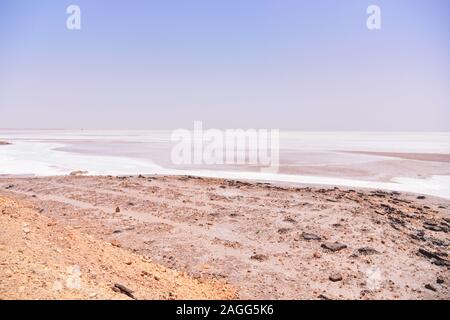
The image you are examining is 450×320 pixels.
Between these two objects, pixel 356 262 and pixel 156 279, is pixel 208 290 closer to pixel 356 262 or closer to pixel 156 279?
pixel 156 279

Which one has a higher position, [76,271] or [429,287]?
[76,271]

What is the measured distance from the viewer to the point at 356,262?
291 inches

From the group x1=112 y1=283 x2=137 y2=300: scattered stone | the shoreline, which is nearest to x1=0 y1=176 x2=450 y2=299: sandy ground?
x1=112 y1=283 x2=137 y2=300: scattered stone

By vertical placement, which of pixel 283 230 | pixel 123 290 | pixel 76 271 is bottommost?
pixel 283 230

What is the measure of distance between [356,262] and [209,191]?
22.5ft

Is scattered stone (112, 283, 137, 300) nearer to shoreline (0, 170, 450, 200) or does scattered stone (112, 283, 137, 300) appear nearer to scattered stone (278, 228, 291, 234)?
scattered stone (278, 228, 291, 234)

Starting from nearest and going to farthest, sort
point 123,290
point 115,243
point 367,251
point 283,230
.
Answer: point 123,290 < point 367,251 < point 115,243 < point 283,230

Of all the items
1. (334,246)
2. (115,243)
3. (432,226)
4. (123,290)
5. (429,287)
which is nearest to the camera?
(123,290)

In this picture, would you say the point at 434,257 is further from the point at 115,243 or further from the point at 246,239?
the point at 115,243

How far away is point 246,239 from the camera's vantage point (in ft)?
28.4

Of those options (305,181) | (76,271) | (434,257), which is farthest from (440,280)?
(305,181)

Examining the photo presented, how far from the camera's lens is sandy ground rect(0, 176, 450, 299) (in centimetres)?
617
